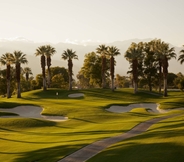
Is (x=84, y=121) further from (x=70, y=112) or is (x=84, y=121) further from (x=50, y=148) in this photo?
(x=50, y=148)

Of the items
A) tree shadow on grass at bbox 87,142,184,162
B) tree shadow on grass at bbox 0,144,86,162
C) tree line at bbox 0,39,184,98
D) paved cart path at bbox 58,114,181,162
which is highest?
tree line at bbox 0,39,184,98

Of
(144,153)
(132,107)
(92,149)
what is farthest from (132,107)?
(144,153)

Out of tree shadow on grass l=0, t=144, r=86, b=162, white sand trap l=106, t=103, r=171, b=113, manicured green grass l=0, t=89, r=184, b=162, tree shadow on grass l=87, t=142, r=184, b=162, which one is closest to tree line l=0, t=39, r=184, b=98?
white sand trap l=106, t=103, r=171, b=113

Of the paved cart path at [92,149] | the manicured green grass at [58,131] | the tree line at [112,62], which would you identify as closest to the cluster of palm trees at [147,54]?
the tree line at [112,62]

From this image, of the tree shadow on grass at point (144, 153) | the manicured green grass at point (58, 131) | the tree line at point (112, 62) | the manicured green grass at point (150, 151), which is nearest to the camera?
the tree shadow on grass at point (144, 153)

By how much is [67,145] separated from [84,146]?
185 cm

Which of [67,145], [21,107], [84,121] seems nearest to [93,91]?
[21,107]

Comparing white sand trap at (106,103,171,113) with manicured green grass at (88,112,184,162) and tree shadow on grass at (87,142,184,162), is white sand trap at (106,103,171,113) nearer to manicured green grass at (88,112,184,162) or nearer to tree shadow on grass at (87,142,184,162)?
manicured green grass at (88,112,184,162)

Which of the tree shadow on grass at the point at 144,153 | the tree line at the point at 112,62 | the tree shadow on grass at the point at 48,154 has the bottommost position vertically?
the tree shadow on grass at the point at 48,154

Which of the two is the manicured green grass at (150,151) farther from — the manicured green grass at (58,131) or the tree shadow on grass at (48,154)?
the manicured green grass at (58,131)

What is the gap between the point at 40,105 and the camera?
5425cm

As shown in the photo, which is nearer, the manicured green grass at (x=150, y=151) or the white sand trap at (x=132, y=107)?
the manicured green grass at (x=150, y=151)

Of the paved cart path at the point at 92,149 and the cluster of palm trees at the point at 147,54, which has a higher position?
the cluster of palm trees at the point at 147,54

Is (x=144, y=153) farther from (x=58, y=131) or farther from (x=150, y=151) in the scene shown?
(x=58, y=131)
